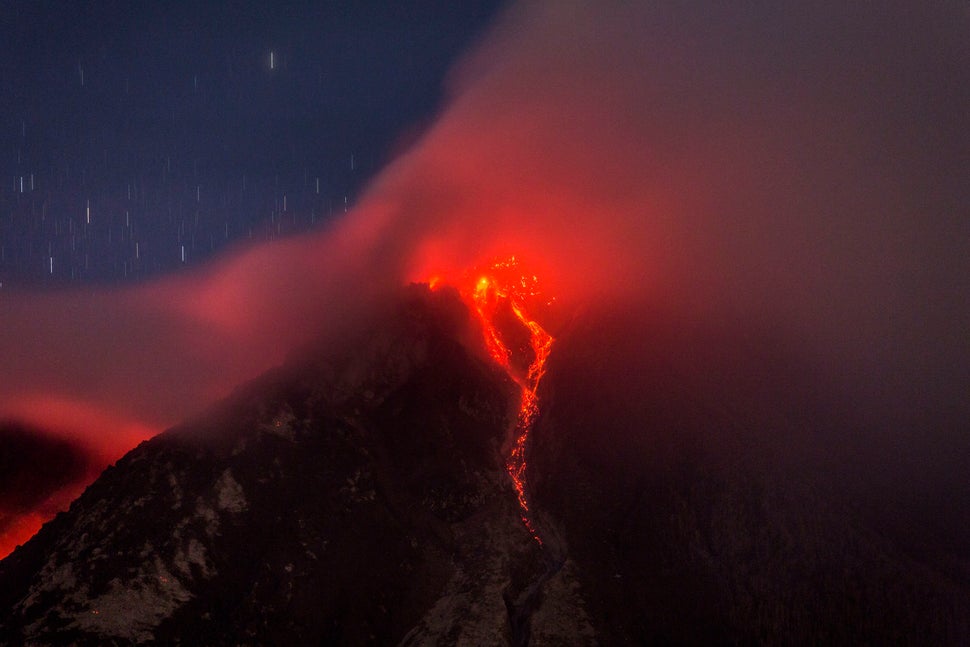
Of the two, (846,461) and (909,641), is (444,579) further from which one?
(846,461)

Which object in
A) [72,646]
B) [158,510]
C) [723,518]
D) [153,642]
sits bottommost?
[723,518]

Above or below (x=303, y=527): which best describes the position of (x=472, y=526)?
below

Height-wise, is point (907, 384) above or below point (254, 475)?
below

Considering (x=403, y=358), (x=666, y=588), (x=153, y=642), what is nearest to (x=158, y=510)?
(x=153, y=642)

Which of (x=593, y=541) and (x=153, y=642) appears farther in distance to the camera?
(x=593, y=541)

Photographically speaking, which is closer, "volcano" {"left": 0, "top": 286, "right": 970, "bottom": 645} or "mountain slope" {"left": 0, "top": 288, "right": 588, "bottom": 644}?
"mountain slope" {"left": 0, "top": 288, "right": 588, "bottom": 644}

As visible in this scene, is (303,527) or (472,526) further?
(472,526)

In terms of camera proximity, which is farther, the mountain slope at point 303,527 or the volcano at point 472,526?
the volcano at point 472,526

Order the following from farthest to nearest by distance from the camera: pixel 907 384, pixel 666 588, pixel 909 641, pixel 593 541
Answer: pixel 907 384 → pixel 593 541 → pixel 666 588 → pixel 909 641
